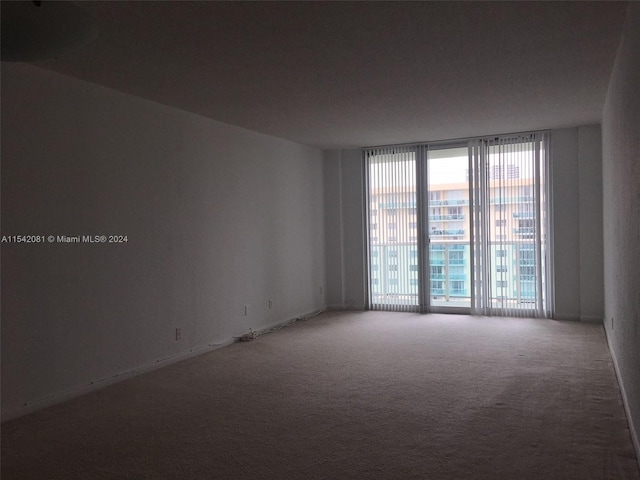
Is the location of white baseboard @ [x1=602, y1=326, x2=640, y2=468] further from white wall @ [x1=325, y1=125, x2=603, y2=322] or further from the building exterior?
the building exterior

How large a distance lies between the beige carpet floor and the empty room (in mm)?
24

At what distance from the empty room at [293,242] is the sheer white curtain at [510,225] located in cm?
3

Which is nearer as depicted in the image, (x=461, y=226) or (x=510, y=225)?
(x=510, y=225)

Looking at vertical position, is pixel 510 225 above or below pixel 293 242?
above

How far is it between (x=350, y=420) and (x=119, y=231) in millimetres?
2489

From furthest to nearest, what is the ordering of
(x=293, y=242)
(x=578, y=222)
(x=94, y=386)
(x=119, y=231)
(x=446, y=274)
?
(x=446, y=274) → (x=293, y=242) → (x=578, y=222) → (x=119, y=231) → (x=94, y=386)

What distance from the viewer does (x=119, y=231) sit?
4.33 meters

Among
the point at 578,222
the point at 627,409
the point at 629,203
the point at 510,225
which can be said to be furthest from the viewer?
the point at 510,225

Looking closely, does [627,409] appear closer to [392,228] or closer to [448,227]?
[448,227]

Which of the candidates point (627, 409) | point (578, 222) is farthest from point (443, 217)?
point (627, 409)

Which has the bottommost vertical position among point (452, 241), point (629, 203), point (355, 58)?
point (452, 241)

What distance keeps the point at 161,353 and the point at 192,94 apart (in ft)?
7.83

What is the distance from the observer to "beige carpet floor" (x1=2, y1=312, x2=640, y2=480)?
2.71m

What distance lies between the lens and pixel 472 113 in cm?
543
